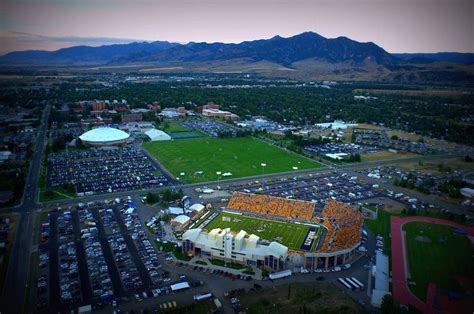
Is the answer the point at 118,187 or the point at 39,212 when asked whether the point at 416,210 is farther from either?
the point at 39,212

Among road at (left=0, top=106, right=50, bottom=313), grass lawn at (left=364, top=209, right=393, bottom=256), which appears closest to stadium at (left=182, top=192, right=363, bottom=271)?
grass lawn at (left=364, top=209, right=393, bottom=256)

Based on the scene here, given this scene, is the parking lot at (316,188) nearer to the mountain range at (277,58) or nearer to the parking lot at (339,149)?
the parking lot at (339,149)

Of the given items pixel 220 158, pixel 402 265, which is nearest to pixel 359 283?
pixel 402 265

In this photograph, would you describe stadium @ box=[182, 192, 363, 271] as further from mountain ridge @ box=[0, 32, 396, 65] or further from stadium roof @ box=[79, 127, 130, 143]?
mountain ridge @ box=[0, 32, 396, 65]

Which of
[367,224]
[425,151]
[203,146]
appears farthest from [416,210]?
[203,146]

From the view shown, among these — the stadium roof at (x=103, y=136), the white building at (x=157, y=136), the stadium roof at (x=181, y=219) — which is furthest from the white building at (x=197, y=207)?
the white building at (x=157, y=136)
